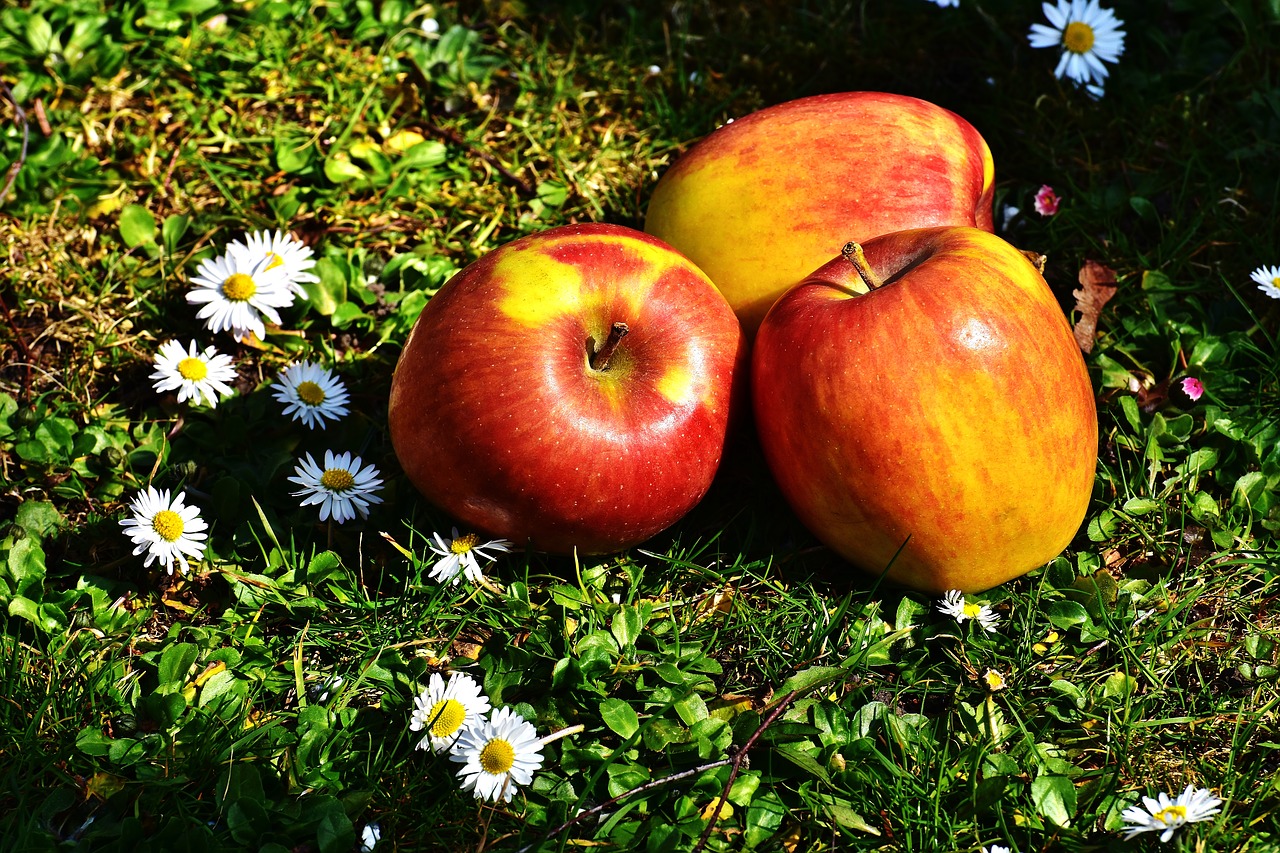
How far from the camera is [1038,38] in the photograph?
3.24 m

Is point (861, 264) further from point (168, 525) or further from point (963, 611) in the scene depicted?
point (168, 525)

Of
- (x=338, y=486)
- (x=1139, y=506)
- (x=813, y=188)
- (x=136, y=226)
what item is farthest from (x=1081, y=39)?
(x=136, y=226)

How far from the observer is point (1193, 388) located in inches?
104

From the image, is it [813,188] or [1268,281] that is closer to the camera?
[813,188]

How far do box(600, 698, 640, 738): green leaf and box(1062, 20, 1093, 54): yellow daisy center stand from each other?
93.7 inches

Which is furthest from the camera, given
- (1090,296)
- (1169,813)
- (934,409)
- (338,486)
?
(1090,296)

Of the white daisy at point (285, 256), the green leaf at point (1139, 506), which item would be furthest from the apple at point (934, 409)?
the white daisy at point (285, 256)

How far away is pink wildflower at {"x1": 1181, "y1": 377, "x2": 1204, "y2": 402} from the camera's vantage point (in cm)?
263

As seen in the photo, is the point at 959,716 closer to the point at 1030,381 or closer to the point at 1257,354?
the point at 1030,381

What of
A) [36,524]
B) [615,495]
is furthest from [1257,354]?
[36,524]

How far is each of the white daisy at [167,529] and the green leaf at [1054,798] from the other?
5.74 feet

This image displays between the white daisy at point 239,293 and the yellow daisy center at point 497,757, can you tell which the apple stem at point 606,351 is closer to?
the yellow daisy center at point 497,757

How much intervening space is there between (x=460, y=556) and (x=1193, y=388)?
1.77m

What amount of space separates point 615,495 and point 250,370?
45.8 inches
